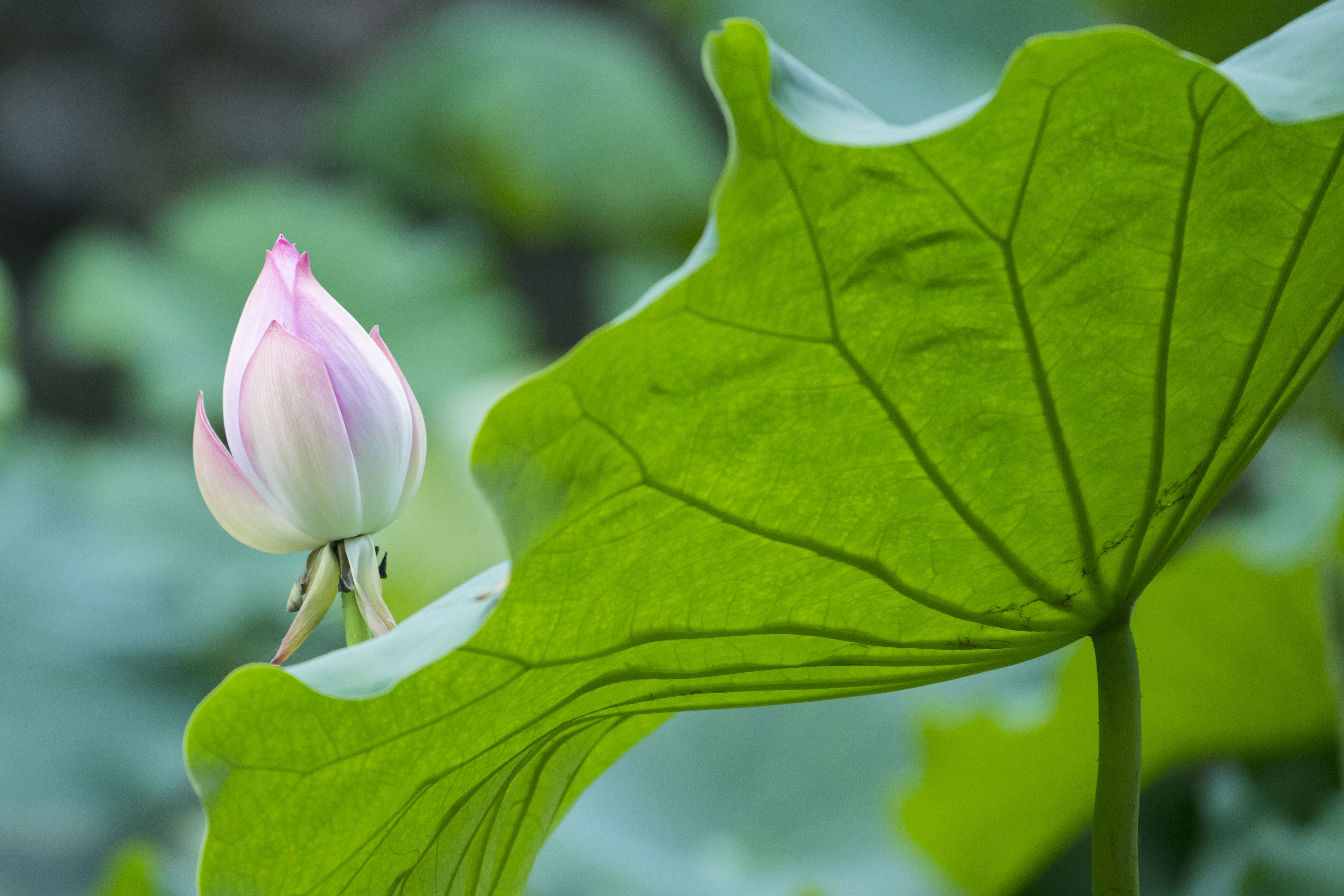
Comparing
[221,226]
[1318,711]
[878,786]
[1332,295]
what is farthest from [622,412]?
[221,226]

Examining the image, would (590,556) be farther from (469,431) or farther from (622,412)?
(469,431)

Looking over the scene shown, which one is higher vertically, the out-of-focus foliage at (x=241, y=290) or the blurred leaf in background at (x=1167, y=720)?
the out-of-focus foliage at (x=241, y=290)

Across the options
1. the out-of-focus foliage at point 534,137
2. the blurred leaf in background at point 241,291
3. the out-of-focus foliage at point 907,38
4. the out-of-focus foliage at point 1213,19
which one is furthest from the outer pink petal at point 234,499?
the out-of-focus foliage at point 534,137

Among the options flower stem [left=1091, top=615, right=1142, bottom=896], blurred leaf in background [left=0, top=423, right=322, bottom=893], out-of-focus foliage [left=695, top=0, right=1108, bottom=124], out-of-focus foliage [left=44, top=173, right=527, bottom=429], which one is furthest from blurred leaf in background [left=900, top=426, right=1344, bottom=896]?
out-of-focus foliage [left=44, top=173, right=527, bottom=429]

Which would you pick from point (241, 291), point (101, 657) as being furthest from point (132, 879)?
point (241, 291)

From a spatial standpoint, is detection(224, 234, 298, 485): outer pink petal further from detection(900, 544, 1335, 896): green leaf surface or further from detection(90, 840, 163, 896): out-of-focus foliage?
detection(900, 544, 1335, 896): green leaf surface

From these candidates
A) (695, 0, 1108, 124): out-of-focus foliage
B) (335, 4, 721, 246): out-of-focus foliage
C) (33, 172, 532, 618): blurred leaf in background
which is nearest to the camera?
(695, 0, 1108, 124): out-of-focus foliage

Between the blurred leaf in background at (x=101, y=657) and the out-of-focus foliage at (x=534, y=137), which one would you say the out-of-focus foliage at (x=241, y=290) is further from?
the blurred leaf in background at (x=101, y=657)
